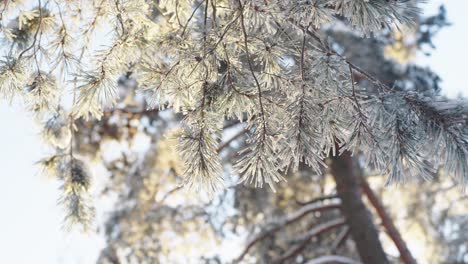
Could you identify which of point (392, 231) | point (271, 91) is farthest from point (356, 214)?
point (271, 91)

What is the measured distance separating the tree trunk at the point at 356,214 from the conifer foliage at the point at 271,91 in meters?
3.23

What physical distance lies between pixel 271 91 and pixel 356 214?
11.4 feet

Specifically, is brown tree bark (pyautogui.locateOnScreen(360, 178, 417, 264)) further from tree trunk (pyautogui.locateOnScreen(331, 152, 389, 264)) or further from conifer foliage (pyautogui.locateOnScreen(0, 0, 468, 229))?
conifer foliage (pyautogui.locateOnScreen(0, 0, 468, 229))

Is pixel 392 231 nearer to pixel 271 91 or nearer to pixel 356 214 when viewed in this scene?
pixel 356 214

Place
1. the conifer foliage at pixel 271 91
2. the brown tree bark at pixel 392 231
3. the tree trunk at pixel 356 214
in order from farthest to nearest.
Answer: the brown tree bark at pixel 392 231 → the tree trunk at pixel 356 214 → the conifer foliage at pixel 271 91

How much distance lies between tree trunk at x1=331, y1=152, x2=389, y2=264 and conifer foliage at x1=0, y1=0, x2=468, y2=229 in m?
3.23

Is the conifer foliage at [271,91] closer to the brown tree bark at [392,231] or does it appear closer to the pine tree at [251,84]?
the pine tree at [251,84]

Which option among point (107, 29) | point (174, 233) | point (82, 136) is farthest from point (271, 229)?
point (107, 29)

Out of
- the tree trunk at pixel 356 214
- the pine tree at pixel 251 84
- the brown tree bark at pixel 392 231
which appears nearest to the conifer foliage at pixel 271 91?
the pine tree at pixel 251 84

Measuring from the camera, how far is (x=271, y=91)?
6.31 ft

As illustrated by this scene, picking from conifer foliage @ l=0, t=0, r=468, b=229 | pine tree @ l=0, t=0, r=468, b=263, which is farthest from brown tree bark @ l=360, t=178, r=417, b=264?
conifer foliage @ l=0, t=0, r=468, b=229

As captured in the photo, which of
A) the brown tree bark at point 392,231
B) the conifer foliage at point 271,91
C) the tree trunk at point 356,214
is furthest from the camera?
the brown tree bark at point 392,231

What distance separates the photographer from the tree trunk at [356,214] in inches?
191

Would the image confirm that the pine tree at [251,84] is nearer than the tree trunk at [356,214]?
Yes
